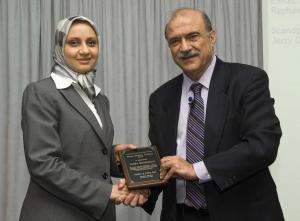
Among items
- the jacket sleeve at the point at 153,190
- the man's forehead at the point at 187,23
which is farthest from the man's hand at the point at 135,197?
the man's forehead at the point at 187,23

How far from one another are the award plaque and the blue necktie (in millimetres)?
183

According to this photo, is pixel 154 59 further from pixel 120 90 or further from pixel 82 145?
pixel 82 145

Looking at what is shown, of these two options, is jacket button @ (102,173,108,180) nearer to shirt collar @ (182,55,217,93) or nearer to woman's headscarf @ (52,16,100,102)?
woman's headscarf @ (52,16,100,102)

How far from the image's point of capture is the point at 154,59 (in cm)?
361

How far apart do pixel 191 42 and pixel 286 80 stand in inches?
49.7

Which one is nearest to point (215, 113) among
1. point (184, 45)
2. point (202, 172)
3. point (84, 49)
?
point (202, 172)

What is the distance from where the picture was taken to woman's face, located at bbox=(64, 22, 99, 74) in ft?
7.20

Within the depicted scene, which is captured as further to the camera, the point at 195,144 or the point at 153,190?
the point at 153,190

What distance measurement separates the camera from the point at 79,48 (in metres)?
2.21

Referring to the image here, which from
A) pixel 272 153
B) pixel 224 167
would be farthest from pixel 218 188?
pixel 272 153

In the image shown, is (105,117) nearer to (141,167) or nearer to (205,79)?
(141,167)

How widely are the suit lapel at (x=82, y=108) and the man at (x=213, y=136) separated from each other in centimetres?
37

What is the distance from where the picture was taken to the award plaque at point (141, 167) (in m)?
2.12

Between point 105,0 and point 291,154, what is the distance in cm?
204
